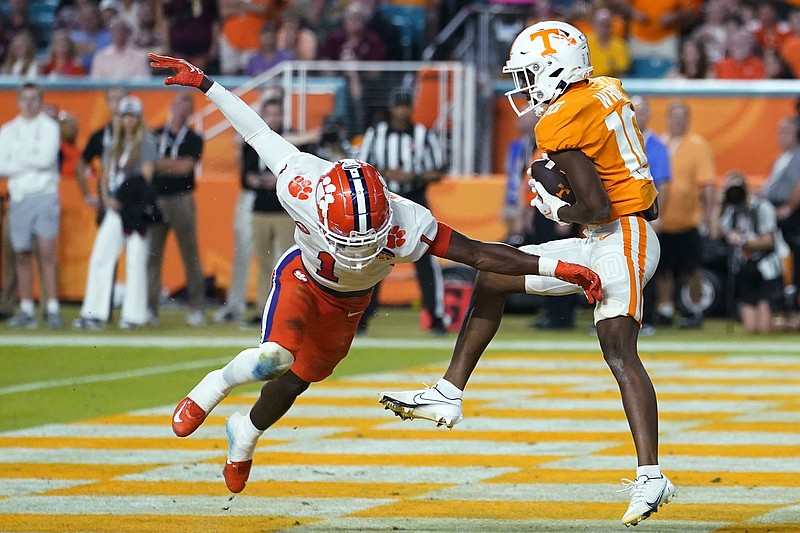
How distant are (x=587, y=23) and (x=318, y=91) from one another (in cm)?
356

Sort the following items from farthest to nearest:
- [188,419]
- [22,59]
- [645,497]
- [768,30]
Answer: [22,59]
[768,30]
[188,419]
[645,497]

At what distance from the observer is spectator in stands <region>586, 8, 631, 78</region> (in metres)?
17.4

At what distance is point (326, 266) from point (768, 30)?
509 inches

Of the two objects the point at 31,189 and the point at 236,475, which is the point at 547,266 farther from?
the point at 31,189

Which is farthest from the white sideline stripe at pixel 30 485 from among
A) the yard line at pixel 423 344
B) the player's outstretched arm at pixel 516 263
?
the yard line at pixel 423 344

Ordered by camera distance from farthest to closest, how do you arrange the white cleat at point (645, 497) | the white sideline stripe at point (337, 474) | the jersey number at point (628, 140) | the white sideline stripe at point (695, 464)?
the white sideline stripe at point (695, 464), the white sideline stripe at point (337, 474), the jersey number at point (628, 140), the white cleat at point (645, 497)

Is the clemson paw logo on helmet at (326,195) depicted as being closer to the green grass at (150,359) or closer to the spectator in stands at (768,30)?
the green grass at (150,359)

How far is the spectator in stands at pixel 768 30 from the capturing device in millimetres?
Answer: 17922

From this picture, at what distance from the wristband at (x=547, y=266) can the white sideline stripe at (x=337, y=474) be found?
57.4 inches

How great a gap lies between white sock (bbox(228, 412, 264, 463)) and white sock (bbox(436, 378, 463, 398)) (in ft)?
2.68

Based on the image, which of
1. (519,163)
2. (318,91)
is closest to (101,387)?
(519,163)

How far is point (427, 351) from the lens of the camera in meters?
13.0

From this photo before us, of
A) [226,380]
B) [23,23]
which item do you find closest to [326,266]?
[226,380]

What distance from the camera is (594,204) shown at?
20.4 ft
